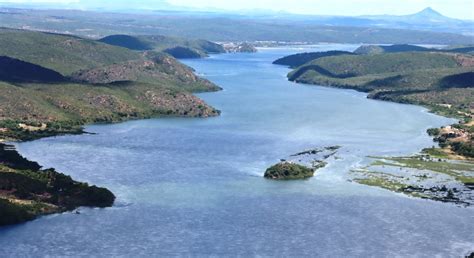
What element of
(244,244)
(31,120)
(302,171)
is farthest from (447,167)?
(31,120)

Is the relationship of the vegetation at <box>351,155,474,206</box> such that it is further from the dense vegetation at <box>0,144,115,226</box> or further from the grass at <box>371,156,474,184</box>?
the dense vegetation at <box>0,144,115,226</box>

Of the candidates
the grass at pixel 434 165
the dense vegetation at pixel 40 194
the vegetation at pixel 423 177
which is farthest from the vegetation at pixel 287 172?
the dense vegetation at pixel 40 194

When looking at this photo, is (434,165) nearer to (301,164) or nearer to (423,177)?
(423,177)

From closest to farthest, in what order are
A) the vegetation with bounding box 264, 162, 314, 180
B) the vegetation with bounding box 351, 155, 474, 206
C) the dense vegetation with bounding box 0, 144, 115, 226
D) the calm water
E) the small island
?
the calm water, the dense vegetation with bounding box 0, 144, 115, 226, the vegetation with bounding box 351, 155, 474, 206, the vegetation with bounding box 264, 162, 314, 180, the small island

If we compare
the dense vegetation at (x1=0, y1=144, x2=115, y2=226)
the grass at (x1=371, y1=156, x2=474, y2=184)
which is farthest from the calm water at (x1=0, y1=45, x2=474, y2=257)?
the grass at (x1=371, y1=156, x2=474, y2=184)

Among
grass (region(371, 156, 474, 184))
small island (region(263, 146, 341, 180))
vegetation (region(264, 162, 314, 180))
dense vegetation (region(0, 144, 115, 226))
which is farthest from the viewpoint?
grass (region(371, 156, 474, 184))

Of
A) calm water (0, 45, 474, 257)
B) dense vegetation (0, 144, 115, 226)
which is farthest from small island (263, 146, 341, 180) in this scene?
dense vegetation (0, 144, 115, 226)

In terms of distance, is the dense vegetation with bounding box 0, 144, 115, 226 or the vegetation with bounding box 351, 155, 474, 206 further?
the vegetation with bounding box 351, 155, 474, 206
